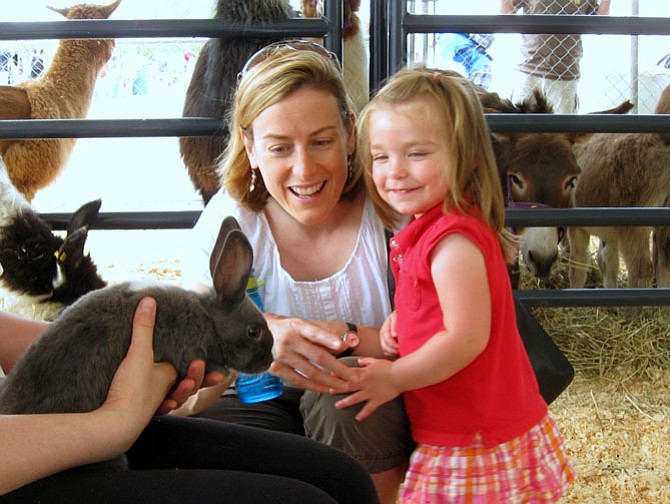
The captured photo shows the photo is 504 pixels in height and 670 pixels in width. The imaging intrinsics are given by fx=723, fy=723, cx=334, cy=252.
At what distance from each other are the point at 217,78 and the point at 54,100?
6.50 feet

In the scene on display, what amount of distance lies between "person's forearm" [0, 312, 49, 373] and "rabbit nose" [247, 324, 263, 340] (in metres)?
0.50

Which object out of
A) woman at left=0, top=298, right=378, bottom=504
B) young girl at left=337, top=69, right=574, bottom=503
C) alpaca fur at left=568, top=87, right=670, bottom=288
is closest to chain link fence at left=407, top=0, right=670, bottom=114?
alpaca fur at left=568, top=87, right=670, bottom=288

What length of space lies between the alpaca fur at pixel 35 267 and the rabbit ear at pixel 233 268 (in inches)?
65.8

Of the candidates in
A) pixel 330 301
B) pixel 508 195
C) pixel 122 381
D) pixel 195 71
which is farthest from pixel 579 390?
pixel 122 381

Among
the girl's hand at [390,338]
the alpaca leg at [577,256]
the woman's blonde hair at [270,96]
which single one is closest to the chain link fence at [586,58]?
the alpaca leg at [577,256]

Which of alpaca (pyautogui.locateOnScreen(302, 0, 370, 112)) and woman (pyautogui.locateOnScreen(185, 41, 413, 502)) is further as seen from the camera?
alpaca (pyautogui.locateOnScreen(302, 0, 370, 112))

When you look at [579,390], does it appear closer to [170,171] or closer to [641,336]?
[641,336]

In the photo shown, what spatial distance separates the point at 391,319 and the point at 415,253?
0.74ft

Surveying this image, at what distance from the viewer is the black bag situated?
74.9 inches

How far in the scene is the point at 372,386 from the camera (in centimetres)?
165

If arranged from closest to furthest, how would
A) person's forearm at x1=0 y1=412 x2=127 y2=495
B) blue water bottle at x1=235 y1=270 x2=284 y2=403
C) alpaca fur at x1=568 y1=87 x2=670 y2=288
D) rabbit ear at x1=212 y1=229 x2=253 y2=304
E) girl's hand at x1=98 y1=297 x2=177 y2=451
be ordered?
person's forearm at x1=0 y1=412 x2=127 y2=495, girl's hand at x1=98 y1=297 x2=177 y2=451, rabbit ear at x1=212 y1=229 x2=253 y2=304, blue water bottle at x1=235 y1=270 x2=284 y2=403, alpaca fur at x1=568 y1=87 x2=670 y2=288

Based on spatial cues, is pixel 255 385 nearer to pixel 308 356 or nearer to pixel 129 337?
pixel 308 356

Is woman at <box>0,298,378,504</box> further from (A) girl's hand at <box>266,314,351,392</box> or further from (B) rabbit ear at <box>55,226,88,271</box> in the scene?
(B) rabbit ear at <box>55,226,88,271</box>

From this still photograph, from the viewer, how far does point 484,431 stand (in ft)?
5.42
